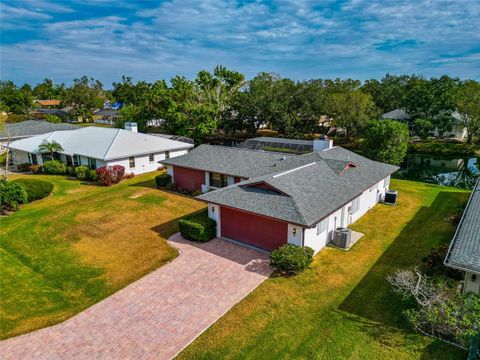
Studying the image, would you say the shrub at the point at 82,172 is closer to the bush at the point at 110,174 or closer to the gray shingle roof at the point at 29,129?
the bush at the point at 110,174

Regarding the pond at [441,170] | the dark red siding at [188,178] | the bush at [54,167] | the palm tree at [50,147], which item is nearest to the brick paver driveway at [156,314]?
the dark red siding at [188,178]

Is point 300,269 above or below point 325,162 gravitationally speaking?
below

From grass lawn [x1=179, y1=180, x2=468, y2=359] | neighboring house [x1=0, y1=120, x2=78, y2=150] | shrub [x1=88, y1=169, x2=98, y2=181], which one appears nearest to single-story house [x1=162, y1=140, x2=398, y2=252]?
grass lawn [x1=179, y1=180, x2=468, y2=359]

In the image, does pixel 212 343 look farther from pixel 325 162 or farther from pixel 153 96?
pixel 153 96

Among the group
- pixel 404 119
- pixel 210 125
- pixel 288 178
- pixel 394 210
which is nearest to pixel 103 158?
pixel 210 125

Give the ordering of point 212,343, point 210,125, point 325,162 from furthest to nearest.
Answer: point 210,125 → point 325,162 → point 212,343

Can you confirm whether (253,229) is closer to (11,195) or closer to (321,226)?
Result: (321,226)

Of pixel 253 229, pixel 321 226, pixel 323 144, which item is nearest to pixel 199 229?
pixel 253 229
